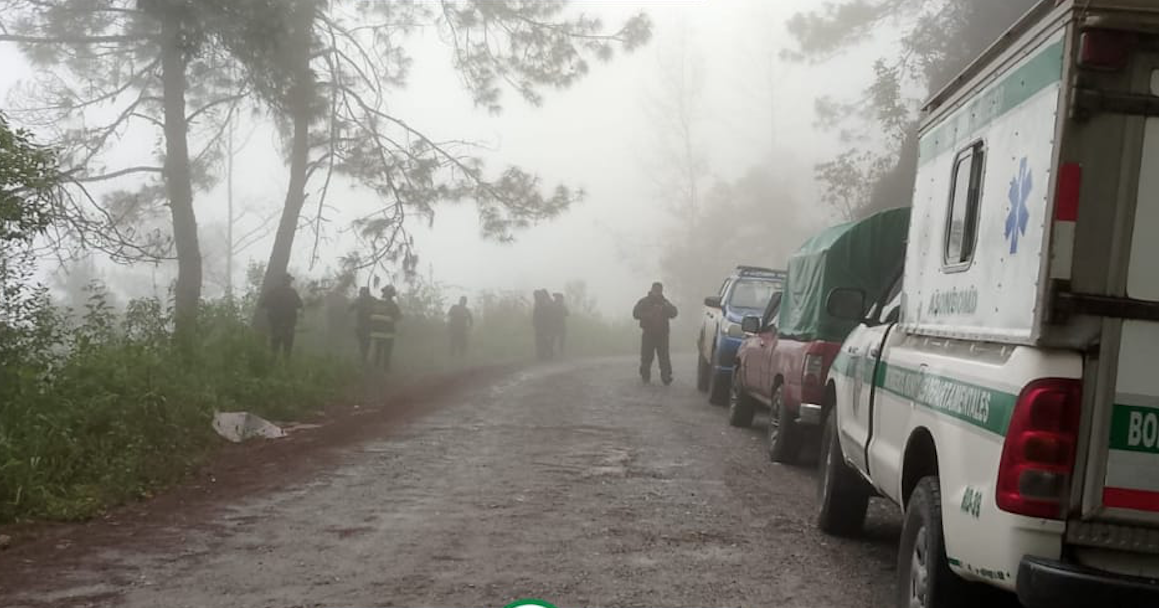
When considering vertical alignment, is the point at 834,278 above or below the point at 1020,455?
above

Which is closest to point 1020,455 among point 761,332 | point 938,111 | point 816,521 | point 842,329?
point 938,111

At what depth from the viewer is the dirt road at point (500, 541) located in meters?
5.49

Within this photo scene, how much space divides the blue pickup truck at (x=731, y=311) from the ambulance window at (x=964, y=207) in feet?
31.6

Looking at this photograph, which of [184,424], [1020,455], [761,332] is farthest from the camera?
[761,332]

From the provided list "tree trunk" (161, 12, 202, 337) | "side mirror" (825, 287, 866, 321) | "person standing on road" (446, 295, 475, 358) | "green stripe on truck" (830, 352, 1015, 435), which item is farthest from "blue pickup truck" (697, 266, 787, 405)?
"person standing on road" (446, 295, 475, 358)

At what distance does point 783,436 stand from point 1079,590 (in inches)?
250

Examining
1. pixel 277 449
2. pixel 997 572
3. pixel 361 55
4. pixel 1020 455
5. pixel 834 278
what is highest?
pixel 361 55

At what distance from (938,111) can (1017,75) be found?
137 cm

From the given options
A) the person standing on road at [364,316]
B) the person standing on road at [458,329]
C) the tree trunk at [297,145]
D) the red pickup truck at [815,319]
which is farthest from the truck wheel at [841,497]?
A: the person standing on road at [458,329]

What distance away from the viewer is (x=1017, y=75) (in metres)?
4.23

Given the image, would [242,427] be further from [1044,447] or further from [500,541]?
[1044,447]

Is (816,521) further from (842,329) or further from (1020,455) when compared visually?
(1020,455)

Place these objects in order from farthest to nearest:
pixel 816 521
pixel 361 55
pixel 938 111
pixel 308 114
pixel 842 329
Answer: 1. pixel 361 55
2. pixel 308 114
3. pixel 842 329
4. pixel 816 521
5. pixel 938 111

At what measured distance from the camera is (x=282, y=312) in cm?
1700
